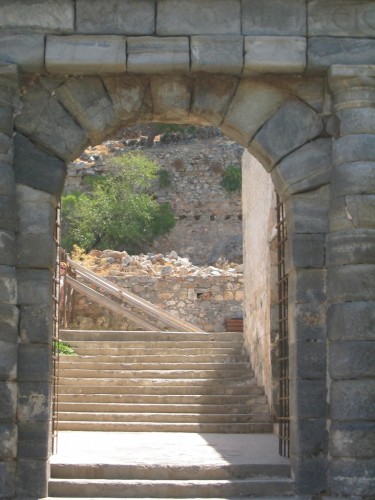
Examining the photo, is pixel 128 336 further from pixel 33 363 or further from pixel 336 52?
pixel 336 52

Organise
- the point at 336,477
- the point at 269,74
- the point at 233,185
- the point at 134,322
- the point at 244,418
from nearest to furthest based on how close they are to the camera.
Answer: the point at 336,477 < the point at 269,74 < the point at 244,418 < the point at 134,322 < the point at 233,185

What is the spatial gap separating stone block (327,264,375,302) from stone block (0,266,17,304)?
101 inches

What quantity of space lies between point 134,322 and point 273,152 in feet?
41.2

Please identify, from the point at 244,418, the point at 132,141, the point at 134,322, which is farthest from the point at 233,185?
the point at 244,418

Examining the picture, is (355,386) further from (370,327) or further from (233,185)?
(233,185)

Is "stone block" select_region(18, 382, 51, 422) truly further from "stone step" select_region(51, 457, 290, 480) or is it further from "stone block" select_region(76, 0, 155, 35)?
"stone block" select_region(76, 0, 155, 35)

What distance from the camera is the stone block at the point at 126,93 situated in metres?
7.54

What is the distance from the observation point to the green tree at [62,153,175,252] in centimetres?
3238

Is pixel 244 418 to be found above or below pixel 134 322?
below

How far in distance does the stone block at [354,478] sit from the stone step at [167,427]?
13.5 ft

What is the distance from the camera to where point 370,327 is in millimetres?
7031

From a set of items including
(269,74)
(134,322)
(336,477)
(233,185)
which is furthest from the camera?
(233,185)

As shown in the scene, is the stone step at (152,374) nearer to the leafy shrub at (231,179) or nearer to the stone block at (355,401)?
the stone block at (355,401)

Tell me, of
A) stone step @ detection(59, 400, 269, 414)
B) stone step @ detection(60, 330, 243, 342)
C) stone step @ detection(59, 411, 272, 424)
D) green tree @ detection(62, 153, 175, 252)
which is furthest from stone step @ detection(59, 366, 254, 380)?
green tree @ detection(62, 153, 175, 252)
